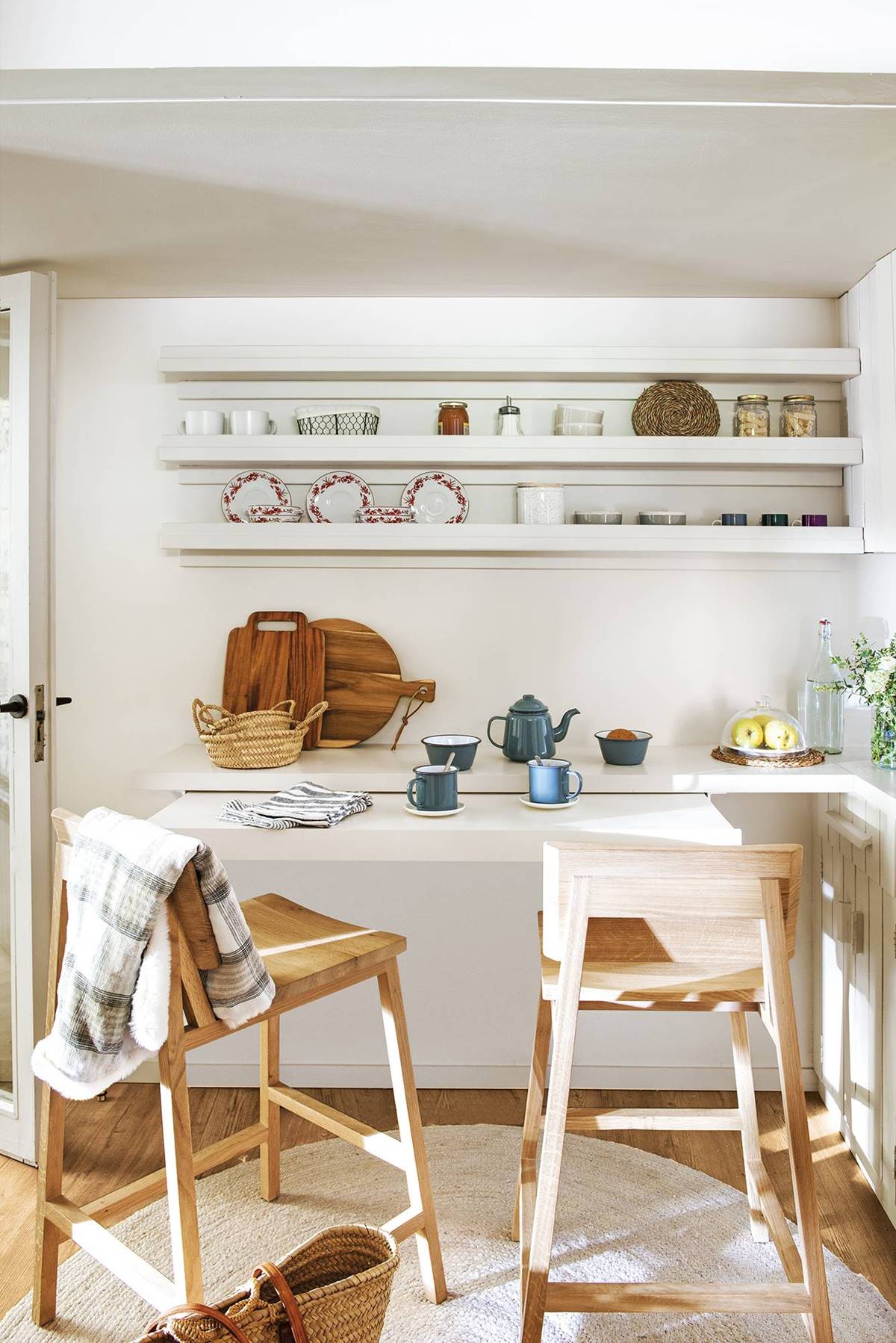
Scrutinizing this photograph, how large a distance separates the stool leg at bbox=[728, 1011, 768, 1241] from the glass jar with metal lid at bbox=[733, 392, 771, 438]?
1.47m

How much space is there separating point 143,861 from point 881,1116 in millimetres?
1707

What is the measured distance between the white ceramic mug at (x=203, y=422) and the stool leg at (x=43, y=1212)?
A: 5.41ft

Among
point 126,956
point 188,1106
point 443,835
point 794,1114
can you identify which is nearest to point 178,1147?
point 188,1106

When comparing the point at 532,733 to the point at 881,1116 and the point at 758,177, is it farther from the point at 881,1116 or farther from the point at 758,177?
the point at 758,177

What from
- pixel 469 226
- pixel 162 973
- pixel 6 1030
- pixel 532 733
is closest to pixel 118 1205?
pixel 162 973

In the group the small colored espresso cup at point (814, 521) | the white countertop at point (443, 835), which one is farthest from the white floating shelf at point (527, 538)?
the white countertop at point (443, 835)

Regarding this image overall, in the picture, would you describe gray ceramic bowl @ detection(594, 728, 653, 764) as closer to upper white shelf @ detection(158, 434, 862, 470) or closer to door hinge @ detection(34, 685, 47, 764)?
upper white shelf @ detection(158, 434, 862, 470)

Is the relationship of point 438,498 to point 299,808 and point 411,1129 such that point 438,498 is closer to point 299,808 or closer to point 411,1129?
point 299,808

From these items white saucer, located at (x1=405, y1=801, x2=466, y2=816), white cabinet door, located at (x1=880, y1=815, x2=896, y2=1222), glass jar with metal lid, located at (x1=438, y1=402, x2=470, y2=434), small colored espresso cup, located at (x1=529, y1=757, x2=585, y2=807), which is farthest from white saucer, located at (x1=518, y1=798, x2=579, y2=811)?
glass jar with metal lid, located at (x1=438, y1=402, x2=470, y2=434)

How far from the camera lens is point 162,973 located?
1572 millimetres

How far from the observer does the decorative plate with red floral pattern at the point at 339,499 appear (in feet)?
9.16

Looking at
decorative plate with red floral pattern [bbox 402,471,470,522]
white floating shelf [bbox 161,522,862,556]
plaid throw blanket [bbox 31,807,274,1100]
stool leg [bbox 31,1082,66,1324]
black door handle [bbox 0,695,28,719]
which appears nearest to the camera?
plaid throw blanket [bbox 31,807,274,1100]

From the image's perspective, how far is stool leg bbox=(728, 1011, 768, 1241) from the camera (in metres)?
2.06

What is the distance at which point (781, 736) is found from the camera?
8.40 feet
